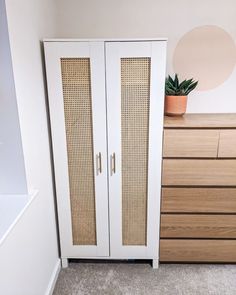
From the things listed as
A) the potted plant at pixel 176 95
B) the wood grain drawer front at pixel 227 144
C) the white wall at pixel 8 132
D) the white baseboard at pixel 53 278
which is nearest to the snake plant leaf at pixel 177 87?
the potted plant at pixel 176 95

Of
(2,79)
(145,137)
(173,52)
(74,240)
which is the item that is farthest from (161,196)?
(2,79)

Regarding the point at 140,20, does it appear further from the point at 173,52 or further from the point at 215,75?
the point at 215,75

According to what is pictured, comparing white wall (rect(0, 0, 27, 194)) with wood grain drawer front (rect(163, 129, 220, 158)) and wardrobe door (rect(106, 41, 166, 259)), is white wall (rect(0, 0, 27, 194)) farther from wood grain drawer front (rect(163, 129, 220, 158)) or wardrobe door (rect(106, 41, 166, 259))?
wood grain drawer front (rect(163, 129, 220, 158))

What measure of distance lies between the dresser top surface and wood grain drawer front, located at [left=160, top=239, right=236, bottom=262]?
92cm

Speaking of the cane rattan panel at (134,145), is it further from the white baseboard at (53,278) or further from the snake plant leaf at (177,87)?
the white baseboard at (53,278)

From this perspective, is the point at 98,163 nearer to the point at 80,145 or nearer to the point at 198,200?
the point at 80,145

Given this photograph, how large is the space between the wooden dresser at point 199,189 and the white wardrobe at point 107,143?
95mm

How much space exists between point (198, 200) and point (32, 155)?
124cm

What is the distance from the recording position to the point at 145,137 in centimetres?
186

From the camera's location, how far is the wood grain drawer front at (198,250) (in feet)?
6.79

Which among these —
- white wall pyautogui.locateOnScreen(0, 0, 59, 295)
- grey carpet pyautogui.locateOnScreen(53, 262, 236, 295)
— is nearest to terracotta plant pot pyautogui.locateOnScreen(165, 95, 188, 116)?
white wall pyautogui.locateOnScreen(0, 0, 59, 295)

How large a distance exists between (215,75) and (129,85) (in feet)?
2.79

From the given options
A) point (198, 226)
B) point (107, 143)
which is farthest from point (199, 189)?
point (107, 143)

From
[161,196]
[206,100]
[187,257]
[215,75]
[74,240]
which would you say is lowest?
[187,257]
